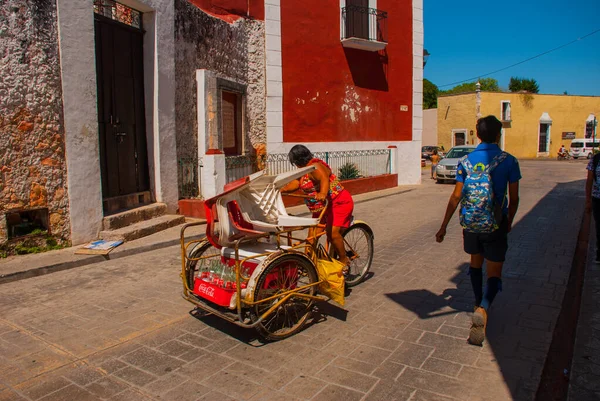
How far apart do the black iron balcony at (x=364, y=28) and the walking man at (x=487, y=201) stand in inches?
496

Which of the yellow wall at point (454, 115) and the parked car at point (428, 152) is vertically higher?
the yellow wall at point (454, 115)

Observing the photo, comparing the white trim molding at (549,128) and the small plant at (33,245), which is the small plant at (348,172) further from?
the white trim molding at (549,128)

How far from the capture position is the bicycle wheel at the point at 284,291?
4152 millimetres

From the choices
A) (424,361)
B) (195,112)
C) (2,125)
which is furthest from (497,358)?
(195,112)

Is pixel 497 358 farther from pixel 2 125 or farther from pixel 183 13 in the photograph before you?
pixel 183 13

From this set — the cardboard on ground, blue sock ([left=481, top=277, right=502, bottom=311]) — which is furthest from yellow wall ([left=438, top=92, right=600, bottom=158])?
Answer: blue sock ([left=481, top=277, right=502, bottom=311])

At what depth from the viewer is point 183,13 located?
1053cm

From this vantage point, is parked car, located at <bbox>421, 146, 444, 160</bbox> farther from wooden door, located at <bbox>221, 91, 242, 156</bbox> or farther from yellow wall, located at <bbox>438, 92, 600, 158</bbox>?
wooden door, located at <bbox>221, 91, 242, 156</bbox>

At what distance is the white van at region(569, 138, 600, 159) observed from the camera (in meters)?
42.0

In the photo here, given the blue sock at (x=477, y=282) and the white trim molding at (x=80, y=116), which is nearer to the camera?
the blue sock at (x=477, y=282)

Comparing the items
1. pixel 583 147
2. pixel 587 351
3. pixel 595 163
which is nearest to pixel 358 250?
pixel 587 351

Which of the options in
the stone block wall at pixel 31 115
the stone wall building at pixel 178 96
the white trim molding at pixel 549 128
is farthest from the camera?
the white trim molding at pixel 549 128

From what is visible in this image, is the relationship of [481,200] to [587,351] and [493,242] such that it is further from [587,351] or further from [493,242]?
[587,351]

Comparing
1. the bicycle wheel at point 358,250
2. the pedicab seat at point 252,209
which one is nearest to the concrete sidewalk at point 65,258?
the pedicab seat at point 252,209
